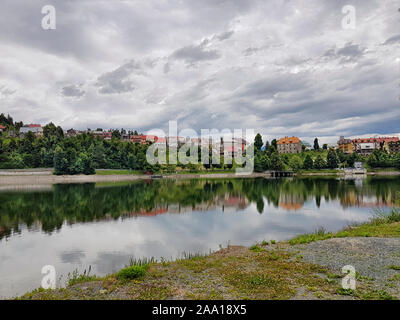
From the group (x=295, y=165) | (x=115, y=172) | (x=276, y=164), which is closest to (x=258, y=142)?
(x=295, y=165)

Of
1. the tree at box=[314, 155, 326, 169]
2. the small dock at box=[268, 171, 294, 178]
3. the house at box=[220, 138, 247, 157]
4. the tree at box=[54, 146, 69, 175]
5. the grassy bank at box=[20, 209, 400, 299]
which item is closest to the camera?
the grassy bank at box=[20, 209, 400, 299]

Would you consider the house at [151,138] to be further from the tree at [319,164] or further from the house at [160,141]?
the tree at [319,164]

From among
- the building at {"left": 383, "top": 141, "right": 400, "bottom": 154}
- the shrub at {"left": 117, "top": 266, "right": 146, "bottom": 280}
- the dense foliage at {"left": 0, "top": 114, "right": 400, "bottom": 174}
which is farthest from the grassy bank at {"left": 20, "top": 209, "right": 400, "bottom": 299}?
the building at {"left": 383, "top": 141, "right": 400, "bottom": 154}

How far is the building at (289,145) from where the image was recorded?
167 metres

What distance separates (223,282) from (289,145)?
16821 cm

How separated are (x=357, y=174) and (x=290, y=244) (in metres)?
121

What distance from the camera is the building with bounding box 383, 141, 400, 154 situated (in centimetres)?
15724

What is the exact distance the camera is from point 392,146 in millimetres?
159750

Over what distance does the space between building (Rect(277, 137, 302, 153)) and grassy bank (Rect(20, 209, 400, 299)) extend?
533 ft

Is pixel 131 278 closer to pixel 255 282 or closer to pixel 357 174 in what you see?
pixel 255 282

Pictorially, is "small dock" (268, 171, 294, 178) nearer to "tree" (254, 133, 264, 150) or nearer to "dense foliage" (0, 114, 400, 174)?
"dense foliage" (0, 114, 400, 174)

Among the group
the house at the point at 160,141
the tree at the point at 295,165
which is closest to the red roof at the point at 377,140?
the tree at the point at 295,165

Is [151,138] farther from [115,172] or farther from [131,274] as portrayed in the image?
[131,274]
